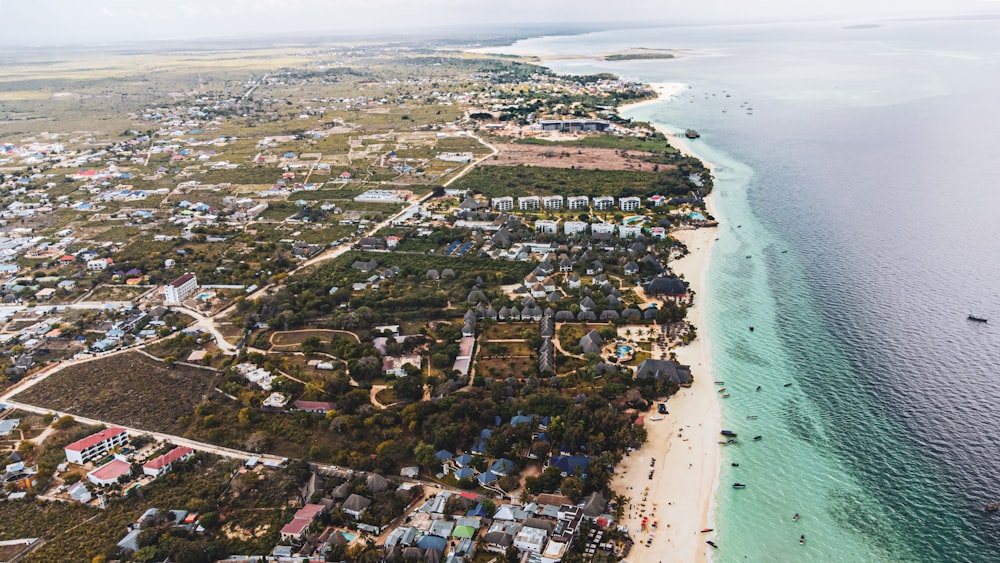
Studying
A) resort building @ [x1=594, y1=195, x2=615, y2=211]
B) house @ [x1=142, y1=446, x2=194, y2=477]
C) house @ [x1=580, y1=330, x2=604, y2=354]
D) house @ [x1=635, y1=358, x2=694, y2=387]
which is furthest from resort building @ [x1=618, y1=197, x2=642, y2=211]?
house @ [x1=142, y1=446, x2=194, y2=477]

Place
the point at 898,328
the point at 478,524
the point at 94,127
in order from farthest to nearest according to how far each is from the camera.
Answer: the point at 94,127, the point at 898,328, the point at 478,524

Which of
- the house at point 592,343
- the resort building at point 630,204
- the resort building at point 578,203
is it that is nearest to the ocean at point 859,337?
the house at point 592,343

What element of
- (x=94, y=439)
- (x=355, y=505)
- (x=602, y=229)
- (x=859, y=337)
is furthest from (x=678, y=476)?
(x=602, y=229)

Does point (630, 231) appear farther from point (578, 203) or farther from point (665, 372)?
point (665, 372)

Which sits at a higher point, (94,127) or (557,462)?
(94,127)

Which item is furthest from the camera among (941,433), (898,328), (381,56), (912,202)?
(381,56)

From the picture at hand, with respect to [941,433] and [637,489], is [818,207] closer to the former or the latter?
[941,433]

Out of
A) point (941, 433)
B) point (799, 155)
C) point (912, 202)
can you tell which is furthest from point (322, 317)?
point (799, 155)
